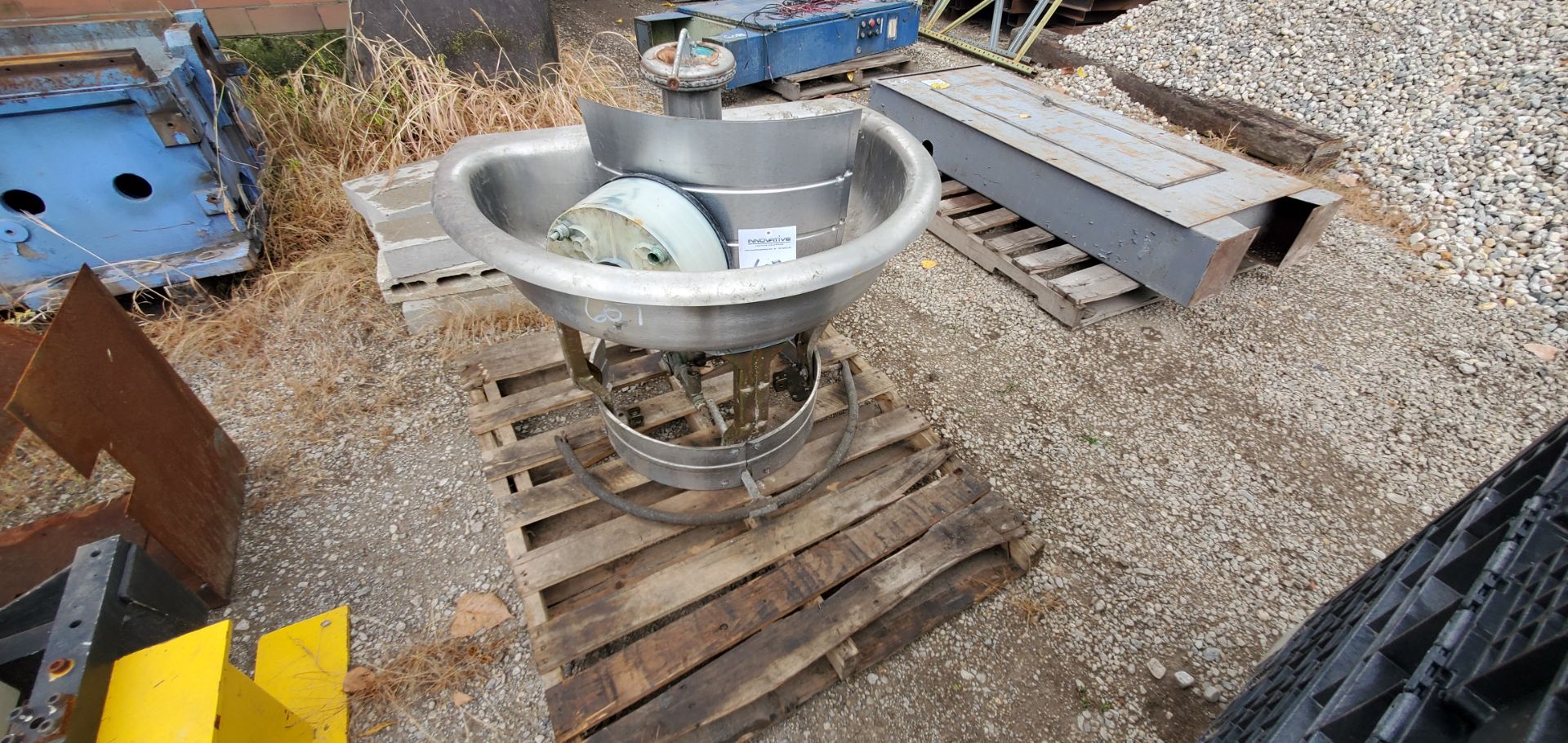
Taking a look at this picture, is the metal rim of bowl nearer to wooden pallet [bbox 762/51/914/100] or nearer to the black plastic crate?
the black plastic crate

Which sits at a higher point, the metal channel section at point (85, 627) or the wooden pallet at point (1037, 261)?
the metal channel section at point (85, 627)

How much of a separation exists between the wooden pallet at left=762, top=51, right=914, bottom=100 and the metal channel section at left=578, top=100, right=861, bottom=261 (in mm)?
3622

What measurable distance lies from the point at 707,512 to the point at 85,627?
120cm

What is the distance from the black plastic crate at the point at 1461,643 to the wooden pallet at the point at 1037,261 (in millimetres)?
1658

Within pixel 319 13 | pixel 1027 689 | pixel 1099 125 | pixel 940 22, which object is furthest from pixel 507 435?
pixel 940 22

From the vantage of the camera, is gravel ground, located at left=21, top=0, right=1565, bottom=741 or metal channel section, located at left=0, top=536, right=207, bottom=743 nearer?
metal channel section, located at left=0, top=536, right=207, bottom=743

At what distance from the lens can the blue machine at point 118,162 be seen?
207 centimetres

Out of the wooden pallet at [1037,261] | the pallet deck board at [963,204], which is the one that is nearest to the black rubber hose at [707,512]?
the wooden pallet at [1037,261]

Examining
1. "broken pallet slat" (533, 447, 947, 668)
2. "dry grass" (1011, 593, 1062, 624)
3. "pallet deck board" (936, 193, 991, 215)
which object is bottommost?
"dry grass" (1011, 593, 1062, 624)

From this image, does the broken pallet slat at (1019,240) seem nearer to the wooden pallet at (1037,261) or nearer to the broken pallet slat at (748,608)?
the wooden pallet at (1037,261)

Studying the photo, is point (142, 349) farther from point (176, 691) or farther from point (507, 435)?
point (176, 691)

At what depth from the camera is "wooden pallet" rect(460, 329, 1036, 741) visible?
145cm

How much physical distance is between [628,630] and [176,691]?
2.64ft

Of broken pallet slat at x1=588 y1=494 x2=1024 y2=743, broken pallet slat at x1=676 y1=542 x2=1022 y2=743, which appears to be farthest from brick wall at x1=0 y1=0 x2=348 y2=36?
broken pallet slat at x1=676 y1=542 x2=1022 y2=743
